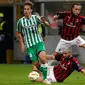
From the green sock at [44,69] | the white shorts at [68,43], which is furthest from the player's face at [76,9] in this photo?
the green sock at [44,69]

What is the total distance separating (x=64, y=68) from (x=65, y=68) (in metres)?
0.03

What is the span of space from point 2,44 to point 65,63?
36.4 ft

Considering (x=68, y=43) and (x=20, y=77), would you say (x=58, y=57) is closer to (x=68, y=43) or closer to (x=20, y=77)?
(x=68, y=43)

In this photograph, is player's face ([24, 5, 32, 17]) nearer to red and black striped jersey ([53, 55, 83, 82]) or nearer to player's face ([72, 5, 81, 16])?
red and black striped jersey ([53, 55, 83, 82])

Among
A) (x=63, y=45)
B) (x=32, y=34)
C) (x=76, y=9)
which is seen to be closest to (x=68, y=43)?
(x=63, y=45)

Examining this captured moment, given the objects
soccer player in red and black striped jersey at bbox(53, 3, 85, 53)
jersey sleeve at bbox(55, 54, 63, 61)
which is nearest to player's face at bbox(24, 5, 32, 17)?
jersey sleeve at bbox(55, 54, 63, 61)

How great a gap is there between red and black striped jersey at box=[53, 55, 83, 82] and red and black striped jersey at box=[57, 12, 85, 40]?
1.74 meters

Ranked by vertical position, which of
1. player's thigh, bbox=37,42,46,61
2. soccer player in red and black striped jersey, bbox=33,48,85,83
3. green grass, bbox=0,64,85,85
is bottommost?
green grass, bbox=0,64,85,85

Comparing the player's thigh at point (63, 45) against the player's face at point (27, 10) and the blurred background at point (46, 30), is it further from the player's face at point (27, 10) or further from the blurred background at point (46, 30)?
the blurred background at point (46, 30)

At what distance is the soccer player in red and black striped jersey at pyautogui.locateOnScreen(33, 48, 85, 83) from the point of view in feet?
50.9

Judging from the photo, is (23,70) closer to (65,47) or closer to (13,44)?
(65,47)

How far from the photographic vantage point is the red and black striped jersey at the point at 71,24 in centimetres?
1718

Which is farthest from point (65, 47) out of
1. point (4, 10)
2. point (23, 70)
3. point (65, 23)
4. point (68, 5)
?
point (4, 10)

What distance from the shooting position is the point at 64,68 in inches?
615
